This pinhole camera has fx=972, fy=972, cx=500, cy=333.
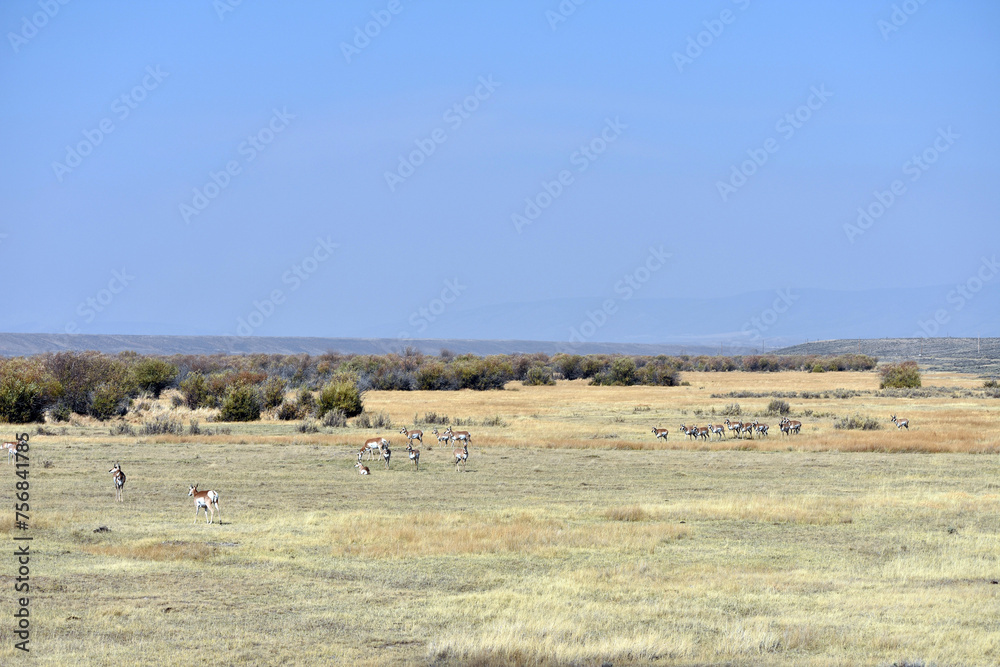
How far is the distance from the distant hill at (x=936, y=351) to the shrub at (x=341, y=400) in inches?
3336

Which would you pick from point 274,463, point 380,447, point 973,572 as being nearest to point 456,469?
point 380,447

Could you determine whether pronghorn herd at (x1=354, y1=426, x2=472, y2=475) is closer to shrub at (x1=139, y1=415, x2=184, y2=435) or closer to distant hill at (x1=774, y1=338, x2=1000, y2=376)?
shrub at (x1=139, y1=415, x2=184, y2=435)

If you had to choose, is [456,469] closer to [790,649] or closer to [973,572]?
[973,572]

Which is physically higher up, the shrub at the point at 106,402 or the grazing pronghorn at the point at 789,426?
the shrub at the point at 106,402

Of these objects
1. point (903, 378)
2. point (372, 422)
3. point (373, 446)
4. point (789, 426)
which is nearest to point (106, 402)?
point (372, 422)

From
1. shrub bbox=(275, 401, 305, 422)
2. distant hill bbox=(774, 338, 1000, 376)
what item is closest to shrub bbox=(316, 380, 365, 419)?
shrub bbox=(275, 401, 305, 422)

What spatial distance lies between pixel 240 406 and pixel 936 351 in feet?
475

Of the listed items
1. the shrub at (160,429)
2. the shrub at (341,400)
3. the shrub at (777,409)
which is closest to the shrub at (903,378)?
the shrub at (777,409)

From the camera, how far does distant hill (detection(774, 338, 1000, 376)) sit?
414ft

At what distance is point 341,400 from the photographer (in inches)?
1929

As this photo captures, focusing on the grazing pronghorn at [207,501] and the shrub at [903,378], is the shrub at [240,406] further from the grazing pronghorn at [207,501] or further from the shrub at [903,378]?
the shrub at [903,378]

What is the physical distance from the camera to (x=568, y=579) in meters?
13.7

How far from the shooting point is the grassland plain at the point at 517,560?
10.5m

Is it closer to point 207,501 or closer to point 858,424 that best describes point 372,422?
point 858,424
